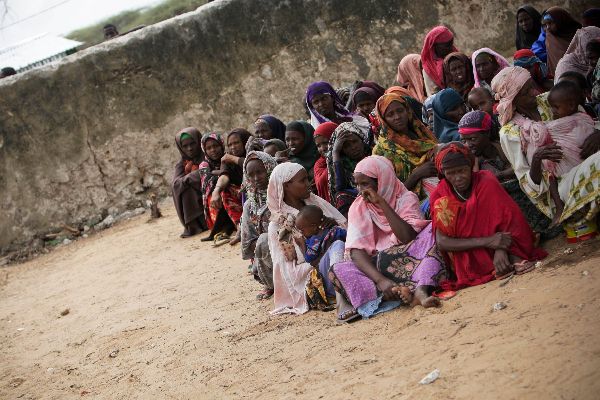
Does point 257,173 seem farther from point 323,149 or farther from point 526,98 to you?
point 526,98

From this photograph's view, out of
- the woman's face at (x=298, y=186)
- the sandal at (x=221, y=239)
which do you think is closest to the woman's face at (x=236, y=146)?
the sandal at (x=221, y=239)

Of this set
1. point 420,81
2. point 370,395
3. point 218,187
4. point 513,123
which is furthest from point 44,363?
point 420,81

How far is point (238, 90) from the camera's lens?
37.4 ft

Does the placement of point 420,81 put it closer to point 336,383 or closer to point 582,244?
point 582,244

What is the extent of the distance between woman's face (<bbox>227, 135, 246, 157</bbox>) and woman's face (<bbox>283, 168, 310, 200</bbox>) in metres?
2.96

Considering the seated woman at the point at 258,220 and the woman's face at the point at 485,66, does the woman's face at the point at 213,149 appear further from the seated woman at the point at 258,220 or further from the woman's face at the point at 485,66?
the woman's face at the point at 485,66

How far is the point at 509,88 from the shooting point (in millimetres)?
5207

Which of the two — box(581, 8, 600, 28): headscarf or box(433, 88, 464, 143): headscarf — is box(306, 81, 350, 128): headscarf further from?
box(581, 8, 600, 28): headscarf

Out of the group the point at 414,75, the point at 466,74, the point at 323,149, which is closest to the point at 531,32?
the point at 414,75

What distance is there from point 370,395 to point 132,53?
8852 millimetres

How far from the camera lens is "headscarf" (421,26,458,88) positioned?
795 centimetres

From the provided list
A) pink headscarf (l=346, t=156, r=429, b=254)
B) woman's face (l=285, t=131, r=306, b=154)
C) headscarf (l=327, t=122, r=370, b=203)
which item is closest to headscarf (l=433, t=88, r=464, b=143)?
headscarf (l=327, t=122, r=370, b=203)

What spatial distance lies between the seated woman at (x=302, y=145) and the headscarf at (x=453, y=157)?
7.67 feet

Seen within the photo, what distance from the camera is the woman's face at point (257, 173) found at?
21.5 feet
